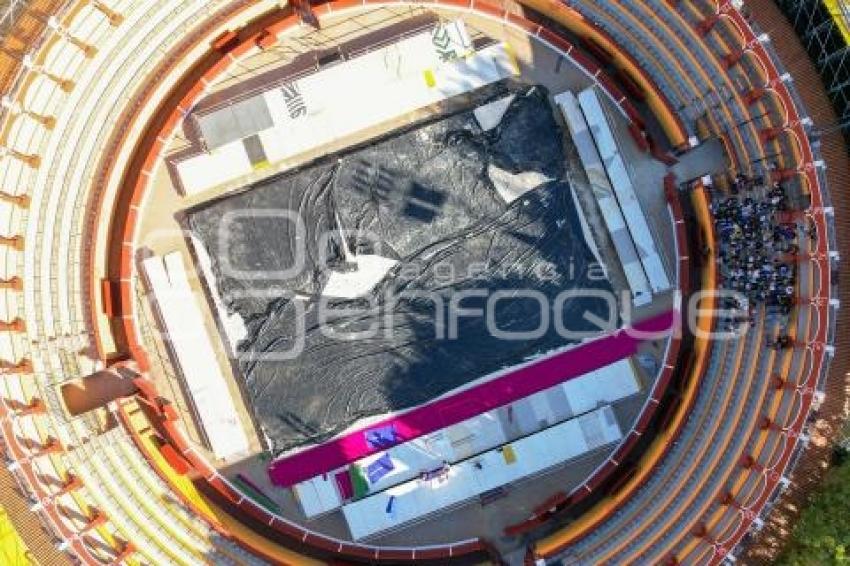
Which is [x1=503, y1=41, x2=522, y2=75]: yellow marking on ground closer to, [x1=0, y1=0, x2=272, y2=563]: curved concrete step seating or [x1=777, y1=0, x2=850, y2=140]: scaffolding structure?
[x1=777, y1=0, x2=850, y2=140]: scaffolding structure

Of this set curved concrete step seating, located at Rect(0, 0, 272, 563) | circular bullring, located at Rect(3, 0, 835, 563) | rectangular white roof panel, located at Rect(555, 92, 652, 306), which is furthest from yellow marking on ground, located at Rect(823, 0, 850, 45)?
curved concrete step seating, located at Rect(0, 0, 272, 563)

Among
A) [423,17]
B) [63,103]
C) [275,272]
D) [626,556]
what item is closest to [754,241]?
[626,556]

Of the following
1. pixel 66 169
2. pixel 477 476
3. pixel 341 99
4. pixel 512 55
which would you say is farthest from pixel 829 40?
pixel 66 169

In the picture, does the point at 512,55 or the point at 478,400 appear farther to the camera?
the point at 478,400

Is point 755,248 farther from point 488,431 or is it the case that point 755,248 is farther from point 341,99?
point 341,99

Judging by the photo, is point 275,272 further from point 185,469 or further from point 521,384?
point 521,384

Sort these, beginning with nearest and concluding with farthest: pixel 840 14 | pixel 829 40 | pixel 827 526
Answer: pixel 840 14 < pixel 827 526 < pixel 829 40

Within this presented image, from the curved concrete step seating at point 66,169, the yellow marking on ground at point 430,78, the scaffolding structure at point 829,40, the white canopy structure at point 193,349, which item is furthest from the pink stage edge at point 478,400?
the yellow marking on ground at point 430,78
